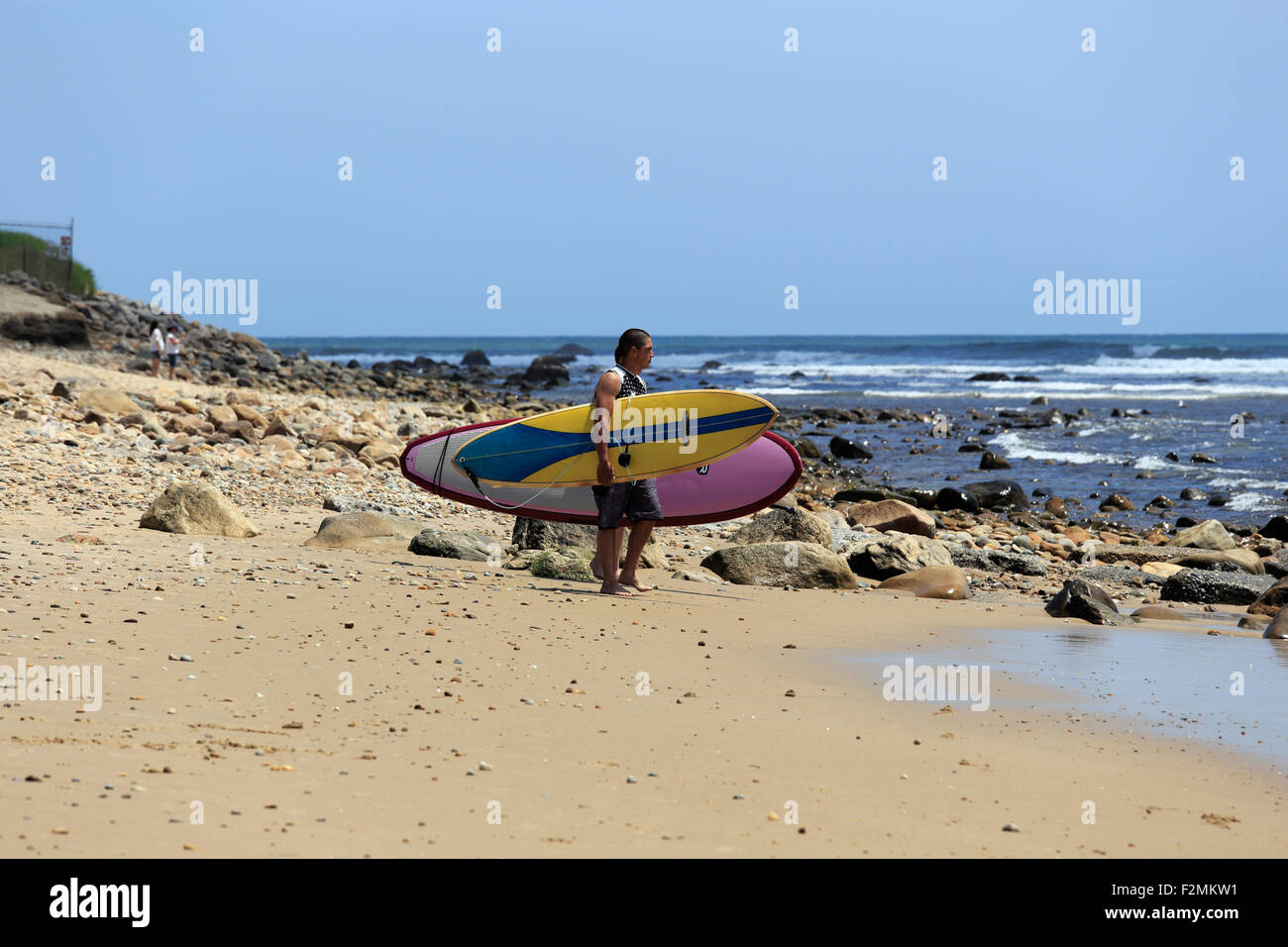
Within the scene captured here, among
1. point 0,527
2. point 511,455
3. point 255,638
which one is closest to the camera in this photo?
point 255,638

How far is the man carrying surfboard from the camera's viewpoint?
24.8ft

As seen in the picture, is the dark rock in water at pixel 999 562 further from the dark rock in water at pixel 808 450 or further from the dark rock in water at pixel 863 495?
the dark rock in water at pixel 808 450

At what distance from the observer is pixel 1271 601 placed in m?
8.35

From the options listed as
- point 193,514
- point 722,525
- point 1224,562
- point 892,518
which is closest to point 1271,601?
point 1224,562

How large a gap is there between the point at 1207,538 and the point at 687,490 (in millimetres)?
6529

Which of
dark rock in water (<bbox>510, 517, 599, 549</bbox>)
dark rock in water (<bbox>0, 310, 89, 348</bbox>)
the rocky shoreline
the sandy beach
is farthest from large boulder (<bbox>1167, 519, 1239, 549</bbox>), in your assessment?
dark rock in water (<bbox>0, 310, 89, 348</bbox>)

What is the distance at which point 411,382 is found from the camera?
36969 mm

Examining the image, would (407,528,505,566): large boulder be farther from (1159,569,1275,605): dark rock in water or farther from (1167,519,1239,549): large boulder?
(1167,519,1239,549): large boulder

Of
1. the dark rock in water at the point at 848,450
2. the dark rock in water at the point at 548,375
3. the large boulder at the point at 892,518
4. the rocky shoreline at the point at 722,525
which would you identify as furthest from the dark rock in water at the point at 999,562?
the dark rock in water at the point at 548,375

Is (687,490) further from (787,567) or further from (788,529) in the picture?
(788,529)

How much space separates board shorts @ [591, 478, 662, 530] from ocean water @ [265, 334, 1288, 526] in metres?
9.02
